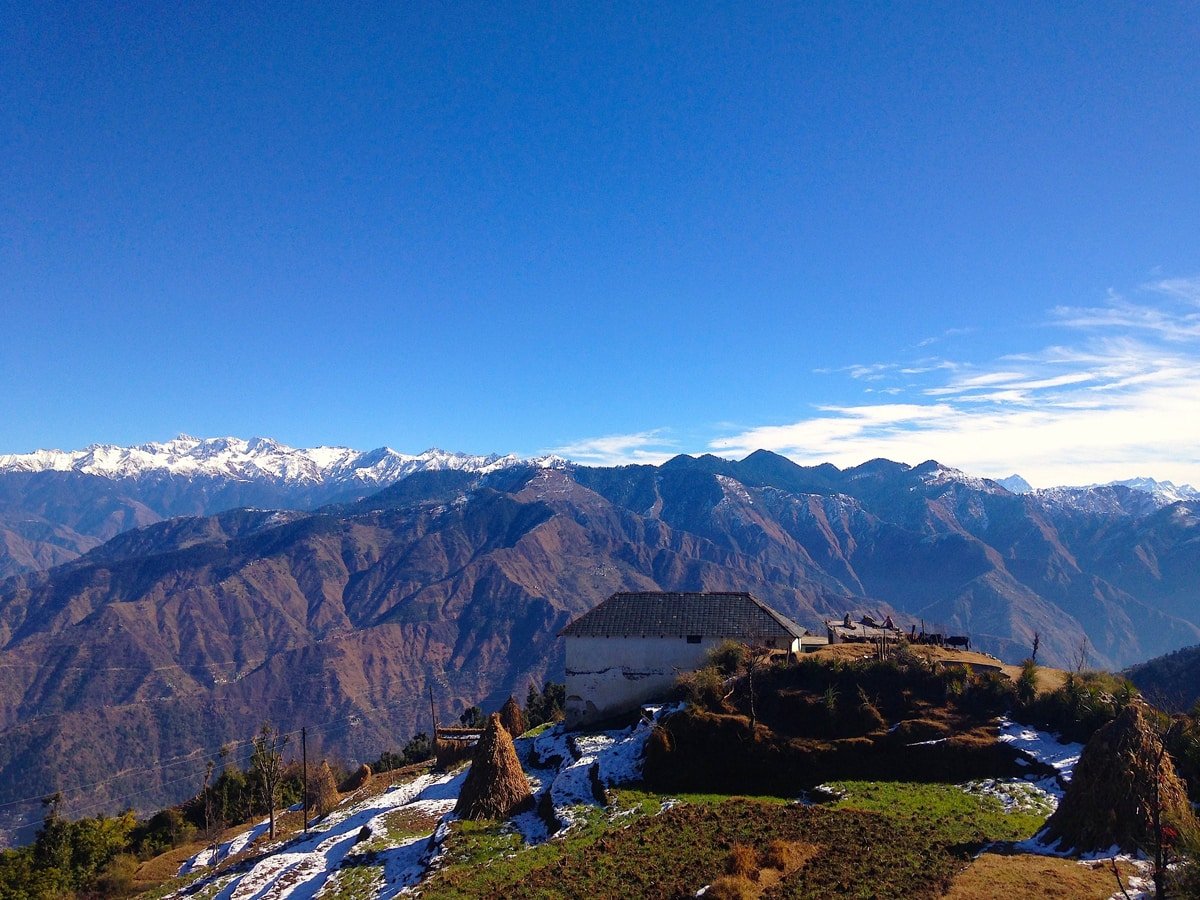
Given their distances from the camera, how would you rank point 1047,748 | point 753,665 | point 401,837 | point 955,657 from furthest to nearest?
point 955,657 < point 753,665 < point 401,837 < point 1047,748

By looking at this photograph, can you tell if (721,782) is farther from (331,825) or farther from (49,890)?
(49,890)

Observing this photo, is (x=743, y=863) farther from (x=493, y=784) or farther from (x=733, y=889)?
(x=493, y=784)

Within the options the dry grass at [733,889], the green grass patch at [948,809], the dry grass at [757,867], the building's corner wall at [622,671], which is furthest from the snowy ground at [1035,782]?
the building's corner wall at [622,671]

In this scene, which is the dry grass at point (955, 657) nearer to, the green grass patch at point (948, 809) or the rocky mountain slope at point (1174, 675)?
the green grass patch at point (948, 809)

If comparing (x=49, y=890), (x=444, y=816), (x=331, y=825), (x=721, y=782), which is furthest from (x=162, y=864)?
(x=721, y=782)

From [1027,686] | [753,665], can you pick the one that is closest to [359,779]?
[753,665]

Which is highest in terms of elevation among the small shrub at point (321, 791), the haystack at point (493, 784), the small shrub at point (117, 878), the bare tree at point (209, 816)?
the haystack at point (493, 784)
